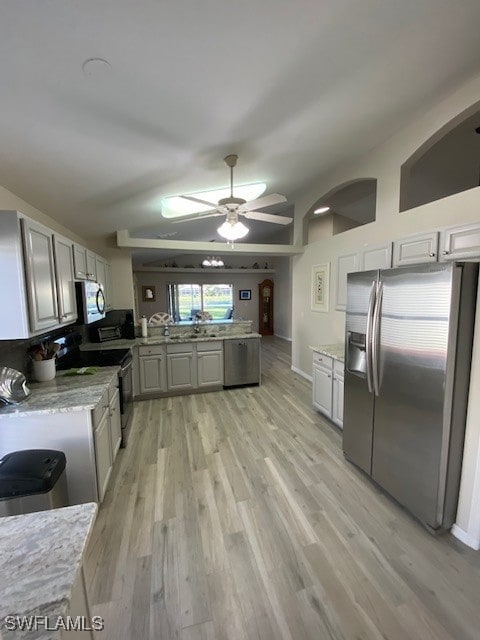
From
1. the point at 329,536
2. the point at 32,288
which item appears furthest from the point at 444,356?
the point at 32,288

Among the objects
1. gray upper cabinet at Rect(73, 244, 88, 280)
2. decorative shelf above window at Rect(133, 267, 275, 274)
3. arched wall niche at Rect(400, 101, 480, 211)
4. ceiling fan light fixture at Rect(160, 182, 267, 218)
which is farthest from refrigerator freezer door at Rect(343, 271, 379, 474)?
decorative shelf above window at Rect(133, 267, 275, 274)

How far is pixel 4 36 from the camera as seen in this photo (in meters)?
1.07

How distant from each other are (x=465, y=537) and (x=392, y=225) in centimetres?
281

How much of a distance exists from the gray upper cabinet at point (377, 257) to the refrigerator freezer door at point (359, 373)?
0.82m

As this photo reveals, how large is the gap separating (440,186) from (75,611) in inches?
213

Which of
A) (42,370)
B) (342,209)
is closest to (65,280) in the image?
(42,370)

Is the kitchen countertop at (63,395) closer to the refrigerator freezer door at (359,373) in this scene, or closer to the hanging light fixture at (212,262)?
the refrigerator freezer door at (359,373)

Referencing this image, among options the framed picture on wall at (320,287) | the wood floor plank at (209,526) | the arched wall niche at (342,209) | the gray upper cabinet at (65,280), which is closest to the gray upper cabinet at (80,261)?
the gray upper cabinet at (65,280)

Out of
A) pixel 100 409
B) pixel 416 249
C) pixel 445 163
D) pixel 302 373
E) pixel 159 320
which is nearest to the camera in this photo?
pixel 100 409

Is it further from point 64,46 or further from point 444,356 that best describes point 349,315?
point 64,46

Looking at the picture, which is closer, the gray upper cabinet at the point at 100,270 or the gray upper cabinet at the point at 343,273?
the gray upper cabinet at the point at 100,270

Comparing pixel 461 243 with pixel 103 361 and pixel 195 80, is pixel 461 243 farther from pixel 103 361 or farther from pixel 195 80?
pixel 103 361

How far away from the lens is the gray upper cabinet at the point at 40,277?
1705 millimetres

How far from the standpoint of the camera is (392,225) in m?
3.08
